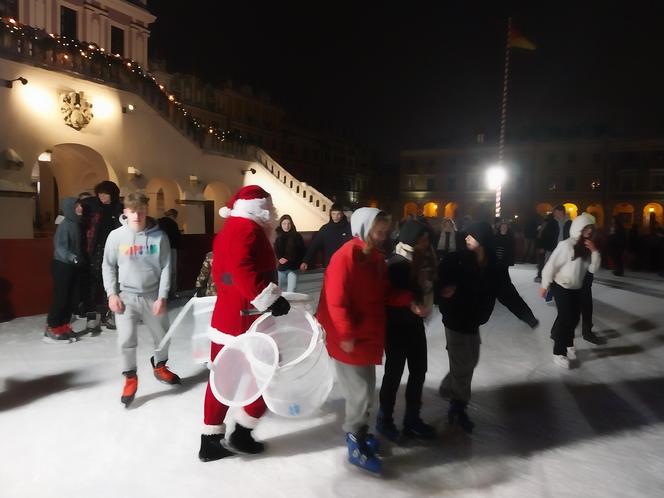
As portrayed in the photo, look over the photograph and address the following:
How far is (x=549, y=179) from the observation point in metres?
54.0

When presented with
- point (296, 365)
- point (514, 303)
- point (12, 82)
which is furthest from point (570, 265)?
point (12, 82)

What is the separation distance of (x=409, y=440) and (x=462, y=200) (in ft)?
191

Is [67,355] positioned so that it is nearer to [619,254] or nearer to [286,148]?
[619,254]

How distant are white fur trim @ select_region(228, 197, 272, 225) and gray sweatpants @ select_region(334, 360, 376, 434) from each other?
44.2 inches

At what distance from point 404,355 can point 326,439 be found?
2.99 feet

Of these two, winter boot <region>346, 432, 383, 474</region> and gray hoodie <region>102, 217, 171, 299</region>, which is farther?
gray hoodie <region>102, 217, 171, 299</region>

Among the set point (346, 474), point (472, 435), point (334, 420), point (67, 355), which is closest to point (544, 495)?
point (472, 435)

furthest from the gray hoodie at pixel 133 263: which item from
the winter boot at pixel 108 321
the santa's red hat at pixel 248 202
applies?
the winter boot at pixel 108 321

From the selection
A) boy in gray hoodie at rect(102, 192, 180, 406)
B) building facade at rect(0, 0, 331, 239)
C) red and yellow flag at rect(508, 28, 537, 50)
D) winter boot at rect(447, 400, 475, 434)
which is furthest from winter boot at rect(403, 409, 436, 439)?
red and yellow flag at rect(508, 28, 537, 50)

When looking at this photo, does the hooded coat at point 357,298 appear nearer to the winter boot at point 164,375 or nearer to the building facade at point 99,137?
the winter boot at point 164,375

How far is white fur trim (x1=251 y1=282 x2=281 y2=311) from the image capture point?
125 inches

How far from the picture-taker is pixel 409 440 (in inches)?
156

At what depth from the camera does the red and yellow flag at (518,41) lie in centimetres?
1564

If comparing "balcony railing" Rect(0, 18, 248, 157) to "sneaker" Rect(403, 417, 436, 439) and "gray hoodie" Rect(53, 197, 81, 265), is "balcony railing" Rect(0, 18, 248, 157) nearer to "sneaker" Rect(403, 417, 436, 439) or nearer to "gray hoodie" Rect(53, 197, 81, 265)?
"gray hoodie" Rect(53, 197, 81, 265)
